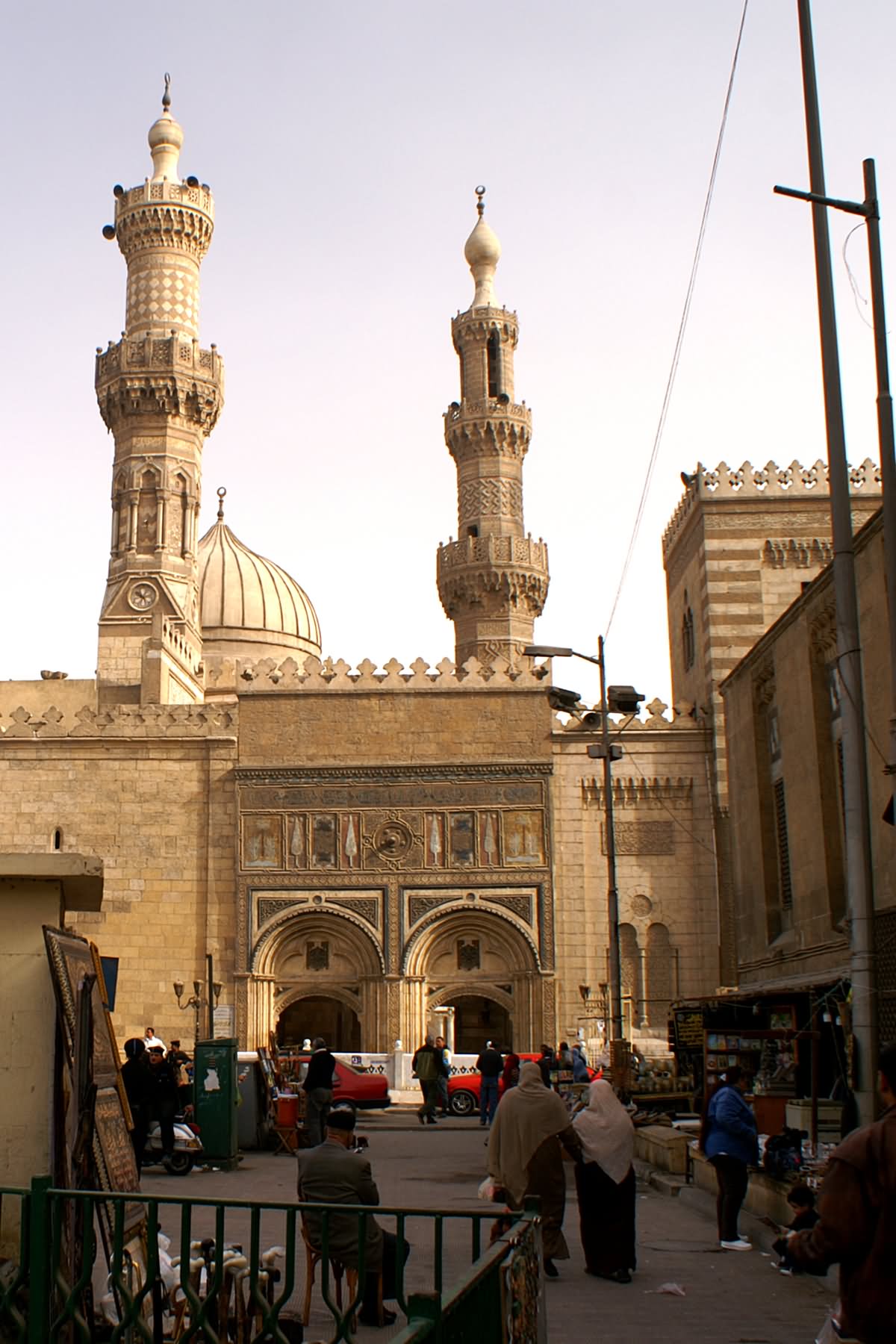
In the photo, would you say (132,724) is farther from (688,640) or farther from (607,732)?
(607,732)

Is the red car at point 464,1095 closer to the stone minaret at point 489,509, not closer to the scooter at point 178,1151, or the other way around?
the scooter at point 178,1151

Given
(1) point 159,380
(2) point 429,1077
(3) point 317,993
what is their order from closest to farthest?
(2) point 429,1077
(3) point 317,993
(1) point 159,380

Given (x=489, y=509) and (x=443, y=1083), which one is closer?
(x=443, y=1083)

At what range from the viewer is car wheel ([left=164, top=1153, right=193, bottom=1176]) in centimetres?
1281

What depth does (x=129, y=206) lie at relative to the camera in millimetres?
34469

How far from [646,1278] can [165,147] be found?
3292cm

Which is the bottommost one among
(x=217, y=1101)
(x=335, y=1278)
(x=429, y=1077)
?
(x=335, y=1278)

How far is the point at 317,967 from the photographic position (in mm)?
28156

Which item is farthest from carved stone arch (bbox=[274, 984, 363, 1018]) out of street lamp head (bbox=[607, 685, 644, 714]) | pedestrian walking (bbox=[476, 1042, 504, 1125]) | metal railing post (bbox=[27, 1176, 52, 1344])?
metal railing post (bbox=[27, 1176, 52, 1344])

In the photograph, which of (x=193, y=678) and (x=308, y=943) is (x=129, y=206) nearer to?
(x=193, y=678)

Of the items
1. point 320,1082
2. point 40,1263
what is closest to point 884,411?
point 40,1263

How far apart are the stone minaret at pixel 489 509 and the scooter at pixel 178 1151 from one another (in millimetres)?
21177

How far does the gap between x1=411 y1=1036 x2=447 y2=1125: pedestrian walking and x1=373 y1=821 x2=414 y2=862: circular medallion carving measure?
23.2 ft

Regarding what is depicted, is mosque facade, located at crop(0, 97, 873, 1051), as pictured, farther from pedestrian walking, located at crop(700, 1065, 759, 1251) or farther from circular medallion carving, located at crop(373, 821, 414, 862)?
pedestrian walking, located at crop(700, 1065, 759, 1251)
